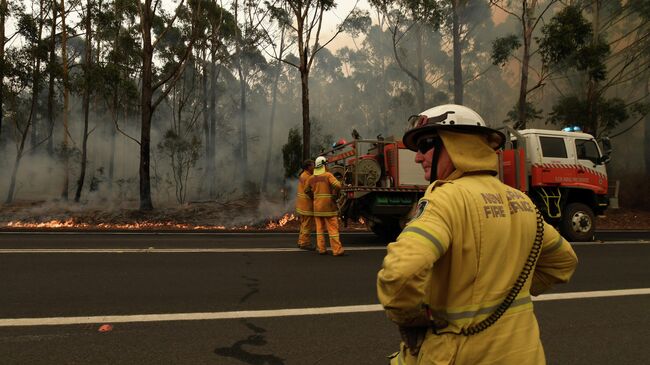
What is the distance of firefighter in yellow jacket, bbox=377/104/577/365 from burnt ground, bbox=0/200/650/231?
12558 millimetres

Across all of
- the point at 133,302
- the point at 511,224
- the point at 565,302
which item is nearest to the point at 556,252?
the point at 511,224

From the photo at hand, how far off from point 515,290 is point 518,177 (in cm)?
943

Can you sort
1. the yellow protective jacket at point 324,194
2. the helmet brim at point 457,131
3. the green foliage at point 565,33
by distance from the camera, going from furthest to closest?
1. the green foliage at point 565,33
2. the yellow protective jacket at point 324,194
3. the helmet brim at point 457,131

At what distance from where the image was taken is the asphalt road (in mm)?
3533

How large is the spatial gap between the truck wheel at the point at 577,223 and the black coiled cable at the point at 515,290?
1050cm

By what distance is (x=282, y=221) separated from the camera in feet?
51.5

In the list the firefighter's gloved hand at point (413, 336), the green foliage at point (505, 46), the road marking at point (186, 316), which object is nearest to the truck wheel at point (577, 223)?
the road marking at point (186, 316)

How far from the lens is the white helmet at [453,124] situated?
1.58m

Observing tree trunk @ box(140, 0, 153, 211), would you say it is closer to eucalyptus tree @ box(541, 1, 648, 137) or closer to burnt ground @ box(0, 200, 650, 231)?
burnt ground @ box(0, 200, 650, 231)

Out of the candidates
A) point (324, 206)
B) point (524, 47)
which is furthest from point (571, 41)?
point (324, 206)

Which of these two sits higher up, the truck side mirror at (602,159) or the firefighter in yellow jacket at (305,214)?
the truck side mirror at (602,159)

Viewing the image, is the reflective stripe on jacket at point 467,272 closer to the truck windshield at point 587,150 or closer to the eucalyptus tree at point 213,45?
the truck windshield at point 587,150

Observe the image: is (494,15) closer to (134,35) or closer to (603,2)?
(603,2)

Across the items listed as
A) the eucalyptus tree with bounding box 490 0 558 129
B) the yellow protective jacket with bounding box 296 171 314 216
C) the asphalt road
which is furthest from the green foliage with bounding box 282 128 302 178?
the asphalt road
